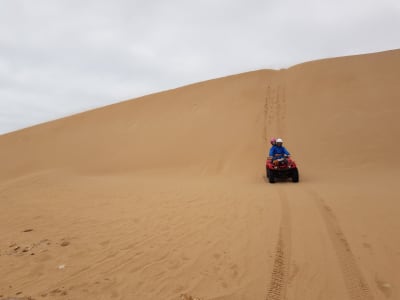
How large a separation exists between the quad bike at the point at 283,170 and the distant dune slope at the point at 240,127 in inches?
71.4

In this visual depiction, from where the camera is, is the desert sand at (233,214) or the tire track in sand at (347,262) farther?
the desert sand at (233,214)

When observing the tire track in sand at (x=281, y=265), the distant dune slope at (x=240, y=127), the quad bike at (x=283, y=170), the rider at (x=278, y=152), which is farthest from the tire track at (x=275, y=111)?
the tire track in sand at (x=281, y=265)

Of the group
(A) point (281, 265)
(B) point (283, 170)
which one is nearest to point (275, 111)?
(B) point (283, 170)

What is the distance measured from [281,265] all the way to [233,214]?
201cm

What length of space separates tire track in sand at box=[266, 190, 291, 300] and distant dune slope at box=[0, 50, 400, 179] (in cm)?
638

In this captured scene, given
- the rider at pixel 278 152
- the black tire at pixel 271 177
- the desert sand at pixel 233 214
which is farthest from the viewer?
the rider at pixel 278 152

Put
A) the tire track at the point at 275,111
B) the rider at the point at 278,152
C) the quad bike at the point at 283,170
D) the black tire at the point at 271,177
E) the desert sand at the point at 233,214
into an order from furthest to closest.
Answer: the tire track at the point at 275,111, the rider at the point at 278,152, the black tire at the point at 271,177, the quad bike at the point at 283,170, the desert sand at the point at 233,214

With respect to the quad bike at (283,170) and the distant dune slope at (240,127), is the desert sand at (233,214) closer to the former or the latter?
the distant dune slope at (240,127)

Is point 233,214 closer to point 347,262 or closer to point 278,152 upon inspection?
point 347,262

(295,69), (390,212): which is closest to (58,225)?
(390,212)

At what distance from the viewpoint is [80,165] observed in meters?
16.2

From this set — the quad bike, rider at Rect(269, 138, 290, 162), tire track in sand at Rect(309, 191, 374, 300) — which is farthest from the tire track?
tire track in sand at Rect(309, 191, 374, 300)

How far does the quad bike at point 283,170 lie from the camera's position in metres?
8.75

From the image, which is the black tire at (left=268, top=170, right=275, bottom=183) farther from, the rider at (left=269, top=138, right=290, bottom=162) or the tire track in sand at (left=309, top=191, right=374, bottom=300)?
the tire track in sand at (left=309, top=191, right=374, bottom=300)
